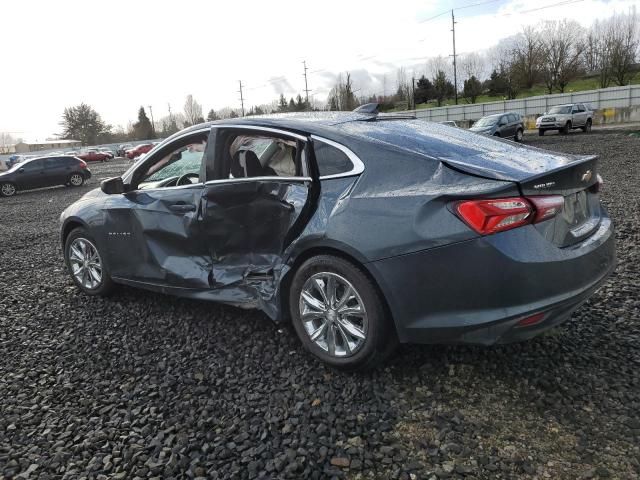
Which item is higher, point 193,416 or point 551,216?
point 551,216

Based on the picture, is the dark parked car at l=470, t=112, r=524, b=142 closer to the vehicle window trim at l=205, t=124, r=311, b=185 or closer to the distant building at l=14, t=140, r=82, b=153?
the vehicle window trim at l=205, t=124, r=311, b=185

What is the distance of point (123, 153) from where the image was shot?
57.9m

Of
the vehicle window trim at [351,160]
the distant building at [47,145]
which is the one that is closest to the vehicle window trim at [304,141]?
the vehicle window trim at [351,160]

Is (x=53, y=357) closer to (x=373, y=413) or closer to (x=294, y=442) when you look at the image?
(x=294, y=442)

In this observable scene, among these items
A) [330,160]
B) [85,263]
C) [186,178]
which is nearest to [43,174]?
[85,263]

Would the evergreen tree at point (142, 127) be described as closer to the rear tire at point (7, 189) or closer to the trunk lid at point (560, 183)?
the rear tire at point (7, 189)

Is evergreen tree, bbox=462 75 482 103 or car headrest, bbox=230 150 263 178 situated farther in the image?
evergreen tree, bbox=462 75 482 103

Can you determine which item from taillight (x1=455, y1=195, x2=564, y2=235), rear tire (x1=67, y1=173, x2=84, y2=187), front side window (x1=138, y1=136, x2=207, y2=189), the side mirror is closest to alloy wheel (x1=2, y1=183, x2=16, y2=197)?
rear tire (x1=67, y1=173, x2=84, y2=187)

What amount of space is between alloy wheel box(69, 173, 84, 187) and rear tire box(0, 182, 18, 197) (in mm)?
2183

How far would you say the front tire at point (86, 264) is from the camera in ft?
15.2

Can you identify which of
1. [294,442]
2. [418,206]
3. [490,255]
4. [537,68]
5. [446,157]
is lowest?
[294,442]

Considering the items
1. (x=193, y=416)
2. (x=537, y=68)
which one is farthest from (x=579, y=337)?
(x=537, y=68)

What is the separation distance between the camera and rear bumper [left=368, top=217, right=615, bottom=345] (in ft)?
8.11

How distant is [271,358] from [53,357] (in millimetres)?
1640
